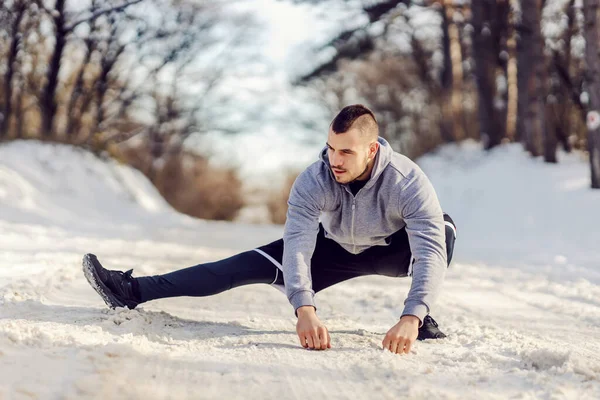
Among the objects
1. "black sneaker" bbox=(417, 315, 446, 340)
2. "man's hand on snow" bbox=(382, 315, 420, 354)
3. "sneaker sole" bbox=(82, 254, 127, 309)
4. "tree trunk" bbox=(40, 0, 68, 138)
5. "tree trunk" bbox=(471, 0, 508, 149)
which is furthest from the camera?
"tree trunk" bbox=(471, 0, 508, 149)

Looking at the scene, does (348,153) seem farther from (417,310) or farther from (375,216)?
(417,310)

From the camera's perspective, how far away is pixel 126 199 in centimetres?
1377

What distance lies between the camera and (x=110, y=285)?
11.1 ft

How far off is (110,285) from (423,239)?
1.56 meters

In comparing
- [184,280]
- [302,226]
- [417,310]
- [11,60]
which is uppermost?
[11,60]

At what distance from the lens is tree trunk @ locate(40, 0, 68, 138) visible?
13.5m

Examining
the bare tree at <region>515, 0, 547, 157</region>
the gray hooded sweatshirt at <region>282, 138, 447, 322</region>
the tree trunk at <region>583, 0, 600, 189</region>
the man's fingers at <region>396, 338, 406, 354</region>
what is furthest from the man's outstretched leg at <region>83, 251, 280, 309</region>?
the bare tree at <region>515, 0, 547, 157</region>

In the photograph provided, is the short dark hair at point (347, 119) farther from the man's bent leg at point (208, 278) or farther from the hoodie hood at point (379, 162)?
the man's bent leg at point (208, 278)

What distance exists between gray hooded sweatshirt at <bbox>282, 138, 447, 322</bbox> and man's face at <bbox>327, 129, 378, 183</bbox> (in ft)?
0.39

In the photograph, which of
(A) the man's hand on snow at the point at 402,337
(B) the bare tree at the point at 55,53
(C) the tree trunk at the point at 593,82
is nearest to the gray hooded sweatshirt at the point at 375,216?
(A) the man's hand on snow at the point at 402,337

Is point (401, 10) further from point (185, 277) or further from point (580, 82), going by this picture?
point (185, 277)

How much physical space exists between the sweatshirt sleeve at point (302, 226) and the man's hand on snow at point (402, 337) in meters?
0.45

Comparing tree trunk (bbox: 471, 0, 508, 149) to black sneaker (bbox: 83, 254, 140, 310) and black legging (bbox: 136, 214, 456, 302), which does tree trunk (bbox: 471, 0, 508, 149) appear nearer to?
black legging (bbox: 136, 214, 456, 302)

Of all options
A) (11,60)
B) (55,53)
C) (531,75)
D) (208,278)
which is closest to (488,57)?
(531,75)
